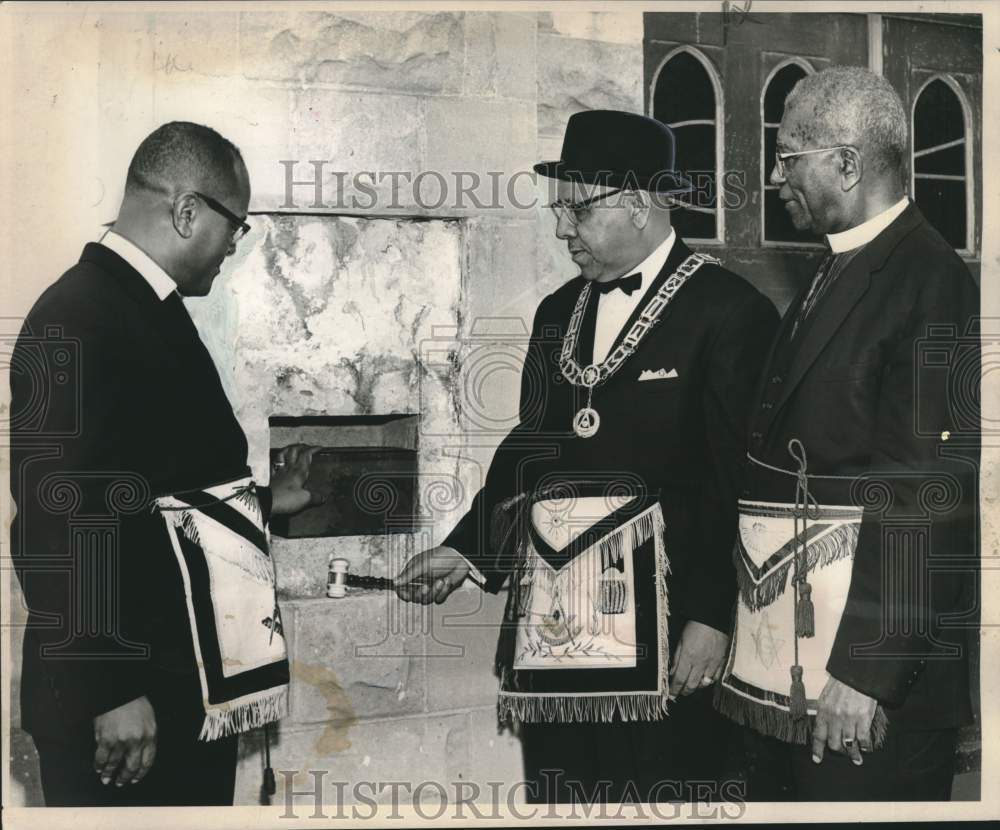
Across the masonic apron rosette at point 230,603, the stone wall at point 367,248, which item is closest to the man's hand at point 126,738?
the masonic apron rosette at point 230,603

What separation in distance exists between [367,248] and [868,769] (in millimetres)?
2179

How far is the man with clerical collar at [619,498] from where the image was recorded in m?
4.17

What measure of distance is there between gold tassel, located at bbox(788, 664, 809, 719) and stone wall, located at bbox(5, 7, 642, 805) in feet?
3.08

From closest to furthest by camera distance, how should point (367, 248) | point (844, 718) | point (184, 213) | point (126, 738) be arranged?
1. point (844, 718)
2. point (126, 738)
3. point (184, 213)
4. point (367, 248)

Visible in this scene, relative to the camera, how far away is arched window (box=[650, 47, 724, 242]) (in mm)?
4414

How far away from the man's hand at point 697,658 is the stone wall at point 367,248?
0.59 meters

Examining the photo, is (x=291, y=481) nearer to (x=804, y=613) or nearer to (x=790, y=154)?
(x=804, y=613)

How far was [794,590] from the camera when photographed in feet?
13.1

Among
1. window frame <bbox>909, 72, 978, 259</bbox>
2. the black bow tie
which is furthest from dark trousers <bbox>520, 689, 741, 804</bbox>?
window frame <bbox>909, 72, 978, 259</bbox>

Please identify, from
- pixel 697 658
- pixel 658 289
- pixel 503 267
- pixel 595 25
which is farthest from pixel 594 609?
pixel 595 25

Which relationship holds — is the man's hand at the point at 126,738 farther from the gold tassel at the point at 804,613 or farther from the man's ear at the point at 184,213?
the gold tassel at the point at 804,613

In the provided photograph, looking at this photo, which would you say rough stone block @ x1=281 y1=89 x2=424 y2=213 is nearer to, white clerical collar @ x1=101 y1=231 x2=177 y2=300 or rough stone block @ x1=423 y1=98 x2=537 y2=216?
rough stone block @ x1=423 y1=98 x2=537 y2=216

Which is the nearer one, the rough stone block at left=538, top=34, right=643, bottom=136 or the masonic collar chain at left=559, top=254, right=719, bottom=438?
the masonic collar chain at left=559, top=254, right=719, bottom=438

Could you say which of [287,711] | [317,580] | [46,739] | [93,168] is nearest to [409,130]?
[93,168]
